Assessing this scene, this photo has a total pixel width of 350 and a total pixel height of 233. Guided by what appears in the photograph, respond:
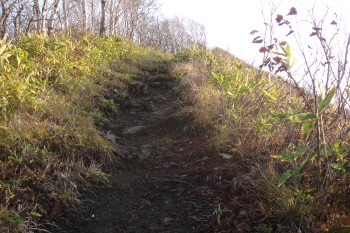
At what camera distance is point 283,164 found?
9.19ft

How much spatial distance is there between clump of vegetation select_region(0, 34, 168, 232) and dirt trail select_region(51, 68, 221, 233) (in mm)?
222

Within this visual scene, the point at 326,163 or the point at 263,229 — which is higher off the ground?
the point at 326,163

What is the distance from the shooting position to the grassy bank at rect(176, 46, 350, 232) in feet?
7.29

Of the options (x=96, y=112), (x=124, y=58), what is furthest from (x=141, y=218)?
(x=124, y=58)

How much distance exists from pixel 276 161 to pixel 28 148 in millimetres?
2299

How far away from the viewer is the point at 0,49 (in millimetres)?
3816

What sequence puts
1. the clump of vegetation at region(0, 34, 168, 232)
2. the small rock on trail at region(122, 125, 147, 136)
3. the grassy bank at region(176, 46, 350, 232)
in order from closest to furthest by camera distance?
the grassy bank at region(176, 46, 350, 232)
the clump of vegetation at region(0, 34, 168, 232)
the small rock on trail at region(122, 125, 147, 136)

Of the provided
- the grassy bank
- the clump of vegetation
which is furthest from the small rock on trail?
the grassy bank

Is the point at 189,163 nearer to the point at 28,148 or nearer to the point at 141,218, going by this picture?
the point at 141,218

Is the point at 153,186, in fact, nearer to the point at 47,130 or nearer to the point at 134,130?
the point at 47,130

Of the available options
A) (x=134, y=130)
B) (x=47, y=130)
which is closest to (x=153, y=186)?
(x=47, y=130)

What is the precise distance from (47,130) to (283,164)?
2.39 metres

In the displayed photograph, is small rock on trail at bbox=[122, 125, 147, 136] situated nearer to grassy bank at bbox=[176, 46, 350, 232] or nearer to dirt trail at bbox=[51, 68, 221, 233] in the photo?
dirt trail at bbox=[51, 68, 221, 233]

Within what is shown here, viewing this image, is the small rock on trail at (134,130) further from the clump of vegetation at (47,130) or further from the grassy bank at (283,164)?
the grassy bank at (283,164)
